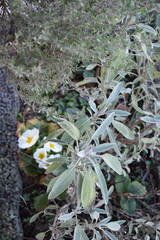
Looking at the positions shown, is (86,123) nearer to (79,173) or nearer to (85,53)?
(79,173)

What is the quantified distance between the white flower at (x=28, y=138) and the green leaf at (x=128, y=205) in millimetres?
604

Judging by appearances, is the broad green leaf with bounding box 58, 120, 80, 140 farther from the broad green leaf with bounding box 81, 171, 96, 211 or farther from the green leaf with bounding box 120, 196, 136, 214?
the green leaf with bounding box 120, 196, 136, 214

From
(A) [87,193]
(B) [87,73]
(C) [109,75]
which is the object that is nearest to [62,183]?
(A) [87,193]

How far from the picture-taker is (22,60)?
89 centimetres

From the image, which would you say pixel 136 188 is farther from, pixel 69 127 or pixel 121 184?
pixel 69 127

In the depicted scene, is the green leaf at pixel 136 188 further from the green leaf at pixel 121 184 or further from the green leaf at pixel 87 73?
the green leaf at pixel 87 73

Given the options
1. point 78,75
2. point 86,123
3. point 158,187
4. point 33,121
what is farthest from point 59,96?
point 86,123

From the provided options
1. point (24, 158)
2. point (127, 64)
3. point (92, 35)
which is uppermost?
point (92, 35)

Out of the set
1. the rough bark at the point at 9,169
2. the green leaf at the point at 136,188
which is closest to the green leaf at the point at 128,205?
the green leaf at the point at 136,188

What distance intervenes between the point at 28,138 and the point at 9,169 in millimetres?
201

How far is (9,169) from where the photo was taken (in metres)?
1.59

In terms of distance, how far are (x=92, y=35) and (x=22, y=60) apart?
229 millimetres

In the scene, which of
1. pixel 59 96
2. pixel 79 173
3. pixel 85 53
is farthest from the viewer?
pixel 59 96

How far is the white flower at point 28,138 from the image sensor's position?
63.4 inches
